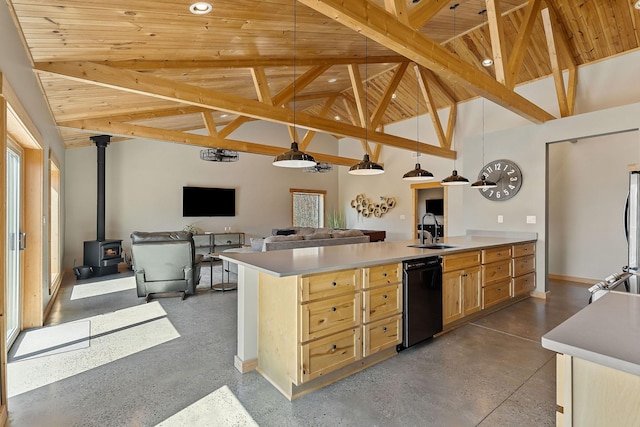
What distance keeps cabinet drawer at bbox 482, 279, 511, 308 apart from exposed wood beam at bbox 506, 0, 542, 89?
8.03ft

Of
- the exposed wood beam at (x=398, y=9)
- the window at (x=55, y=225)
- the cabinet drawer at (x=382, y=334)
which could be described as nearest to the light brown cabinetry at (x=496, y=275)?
the cabinet drawer at (x=382, y=334)

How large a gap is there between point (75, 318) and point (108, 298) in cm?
95

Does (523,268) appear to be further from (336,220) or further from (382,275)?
(336,220)

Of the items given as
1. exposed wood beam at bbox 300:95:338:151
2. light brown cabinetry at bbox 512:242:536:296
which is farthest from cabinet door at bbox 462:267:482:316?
exposed wood beam at bbox 300:95:338:151

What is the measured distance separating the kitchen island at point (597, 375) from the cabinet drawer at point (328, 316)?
4.88ft

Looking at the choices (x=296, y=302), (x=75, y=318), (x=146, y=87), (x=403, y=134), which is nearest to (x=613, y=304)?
(x=296, y=302)

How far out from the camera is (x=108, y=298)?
15.8ft

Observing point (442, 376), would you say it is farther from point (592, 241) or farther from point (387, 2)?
point (592, 241)

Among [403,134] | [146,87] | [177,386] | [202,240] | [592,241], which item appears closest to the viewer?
[177,386]

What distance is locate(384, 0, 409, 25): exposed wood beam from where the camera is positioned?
8.16 ft

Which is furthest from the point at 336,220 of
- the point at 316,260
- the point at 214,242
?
the point at 316,260

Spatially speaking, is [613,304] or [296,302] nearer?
[613,304]

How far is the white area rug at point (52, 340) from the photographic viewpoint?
9.56 feet

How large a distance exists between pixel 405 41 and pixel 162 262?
13.8ft
